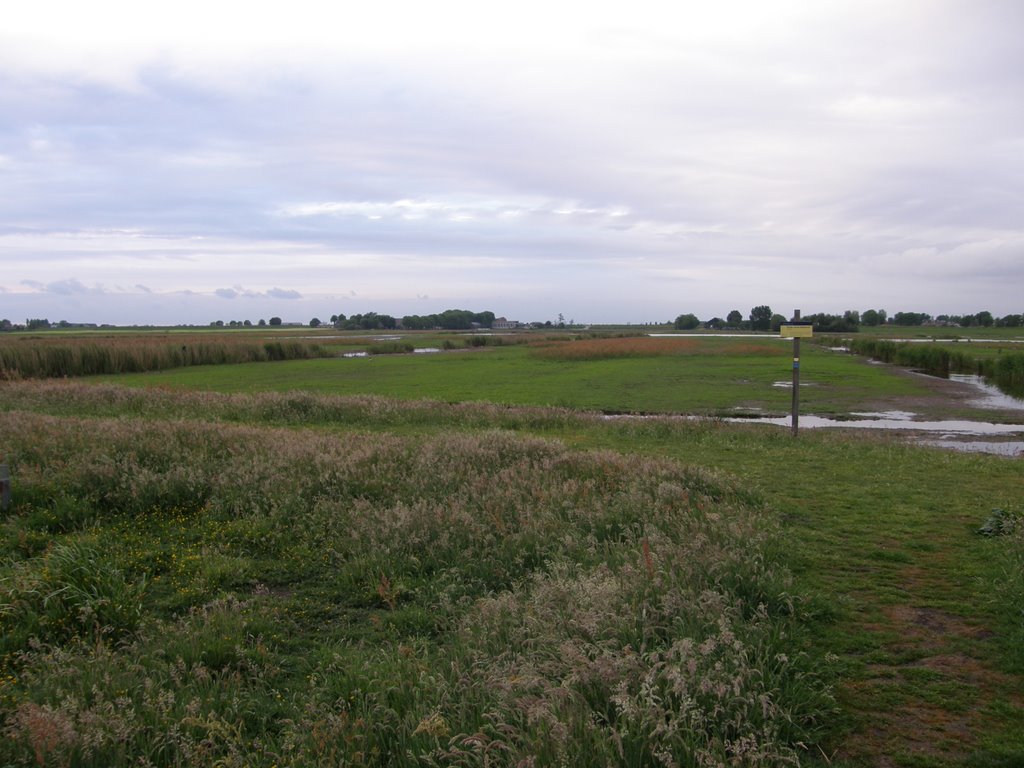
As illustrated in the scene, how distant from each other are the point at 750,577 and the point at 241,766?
4023 millimetres

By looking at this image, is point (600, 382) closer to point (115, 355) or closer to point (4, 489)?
point (4, 489)

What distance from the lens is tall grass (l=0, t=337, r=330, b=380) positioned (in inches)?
1465

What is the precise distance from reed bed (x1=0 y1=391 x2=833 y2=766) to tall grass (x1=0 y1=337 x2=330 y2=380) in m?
29.4

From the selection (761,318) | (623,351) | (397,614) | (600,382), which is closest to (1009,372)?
(600,382)

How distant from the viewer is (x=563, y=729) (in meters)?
3.56

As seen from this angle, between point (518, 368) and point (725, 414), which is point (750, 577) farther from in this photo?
point (518, 368)

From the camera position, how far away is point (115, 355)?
4312 cm

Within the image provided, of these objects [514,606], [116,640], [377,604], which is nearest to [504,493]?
[377,604]

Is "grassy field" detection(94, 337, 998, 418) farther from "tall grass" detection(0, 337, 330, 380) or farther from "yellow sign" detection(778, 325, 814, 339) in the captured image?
"yellow sign" detection(778, 325, 814, 339)

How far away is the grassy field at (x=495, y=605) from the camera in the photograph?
3984 millimetres

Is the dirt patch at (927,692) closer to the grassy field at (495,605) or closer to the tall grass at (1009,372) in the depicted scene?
the grassy field at (495,605)

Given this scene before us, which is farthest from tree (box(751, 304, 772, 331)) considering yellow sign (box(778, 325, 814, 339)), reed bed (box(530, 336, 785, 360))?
yellow sign (box(778, 325, 814, 339))

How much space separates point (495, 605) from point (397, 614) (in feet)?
3.70

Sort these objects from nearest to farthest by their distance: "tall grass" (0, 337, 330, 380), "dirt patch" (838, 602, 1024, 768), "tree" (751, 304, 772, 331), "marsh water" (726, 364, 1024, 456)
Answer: "dirt patch" (838, 602, 1024, 768)
"marsh water" (726, 364, 1024, 456)
"tall grass" (0, 337, 330, 380)
"tree" (751, 304, 772, 331)
